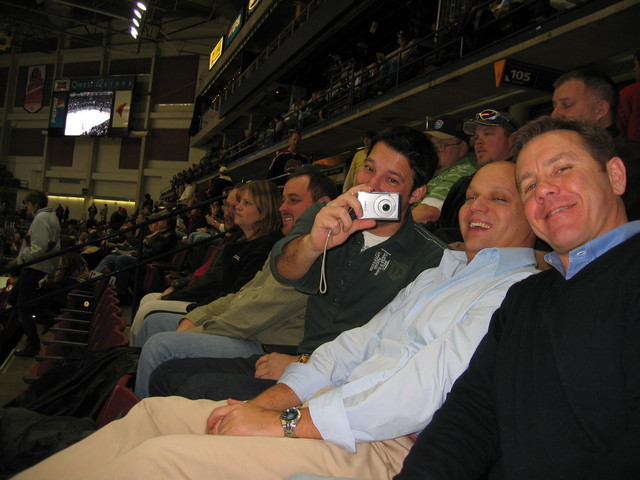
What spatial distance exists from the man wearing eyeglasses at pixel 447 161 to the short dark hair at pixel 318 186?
21.1 inches

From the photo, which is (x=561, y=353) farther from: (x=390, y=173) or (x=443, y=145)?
(x=443, y=145)

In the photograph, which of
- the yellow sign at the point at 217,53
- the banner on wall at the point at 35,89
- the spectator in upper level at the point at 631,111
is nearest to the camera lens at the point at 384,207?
the spectator in upper level at the point at 631,111

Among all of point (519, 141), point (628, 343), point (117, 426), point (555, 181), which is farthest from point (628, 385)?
point (117, 426)

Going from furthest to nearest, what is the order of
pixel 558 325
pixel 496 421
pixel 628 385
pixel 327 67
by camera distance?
1. pixel 327 67
2. pixel 496 421
3. pixel 558 325
4. pixel 628 385

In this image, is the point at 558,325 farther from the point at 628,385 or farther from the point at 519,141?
the point at 519,141

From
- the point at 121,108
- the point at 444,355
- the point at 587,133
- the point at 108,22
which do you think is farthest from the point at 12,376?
the point at 108,22

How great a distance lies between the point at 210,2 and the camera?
19781 millimetres

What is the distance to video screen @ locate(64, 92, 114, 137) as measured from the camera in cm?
2255

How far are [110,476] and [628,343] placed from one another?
1129 millimetres

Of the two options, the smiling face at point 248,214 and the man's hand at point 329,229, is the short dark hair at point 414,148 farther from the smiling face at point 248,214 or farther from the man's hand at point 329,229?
the smiling face at point 248,214

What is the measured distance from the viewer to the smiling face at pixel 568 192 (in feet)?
3.66

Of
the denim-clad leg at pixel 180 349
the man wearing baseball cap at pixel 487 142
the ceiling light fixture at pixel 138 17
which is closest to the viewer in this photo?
the denim-clad leg at pixel 180 349

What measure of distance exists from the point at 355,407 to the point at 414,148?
1.14 meters

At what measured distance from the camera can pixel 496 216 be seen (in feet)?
5.10
